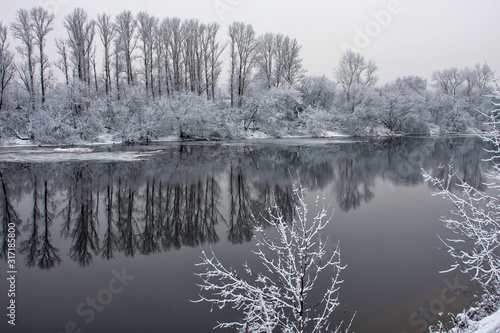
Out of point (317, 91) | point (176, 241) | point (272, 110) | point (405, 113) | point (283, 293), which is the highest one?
point (317, 91)

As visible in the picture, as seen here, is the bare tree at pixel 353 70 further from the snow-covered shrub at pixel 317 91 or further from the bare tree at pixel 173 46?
the bare tree at pixel 173 46

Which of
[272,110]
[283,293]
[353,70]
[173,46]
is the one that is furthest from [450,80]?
[283,293]

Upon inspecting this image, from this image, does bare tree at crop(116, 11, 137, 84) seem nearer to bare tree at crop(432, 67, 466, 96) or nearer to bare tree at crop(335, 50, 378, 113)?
bare tree at crop(335, 50, 378, 113)

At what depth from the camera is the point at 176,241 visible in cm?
812

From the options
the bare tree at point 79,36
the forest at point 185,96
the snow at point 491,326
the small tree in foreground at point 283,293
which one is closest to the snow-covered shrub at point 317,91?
the forest at point 185,96

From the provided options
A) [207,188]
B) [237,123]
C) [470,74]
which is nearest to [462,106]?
[470,74]

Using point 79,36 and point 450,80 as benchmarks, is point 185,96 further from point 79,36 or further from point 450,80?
point 450,80

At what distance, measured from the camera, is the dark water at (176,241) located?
5.10 metres

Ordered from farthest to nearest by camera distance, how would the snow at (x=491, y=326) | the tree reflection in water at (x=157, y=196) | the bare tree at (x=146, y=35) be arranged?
1. the bare tree at (x=146, y=35)
2. the tree reflection in water at (x=157, y=196)
3. the snow at (x=491, y=326)

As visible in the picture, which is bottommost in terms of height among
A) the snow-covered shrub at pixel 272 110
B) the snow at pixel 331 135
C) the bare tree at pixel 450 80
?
the snow at pixel 331 135

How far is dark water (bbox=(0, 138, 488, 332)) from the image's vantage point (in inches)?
201

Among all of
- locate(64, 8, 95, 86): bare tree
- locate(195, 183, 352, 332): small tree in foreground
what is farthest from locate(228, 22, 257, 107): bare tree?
locate(195, 183, 352, 332): small tree in foreground

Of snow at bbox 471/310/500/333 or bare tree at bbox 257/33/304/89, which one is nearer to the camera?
snow at bbox 471/310/500/333

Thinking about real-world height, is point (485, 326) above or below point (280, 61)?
below
